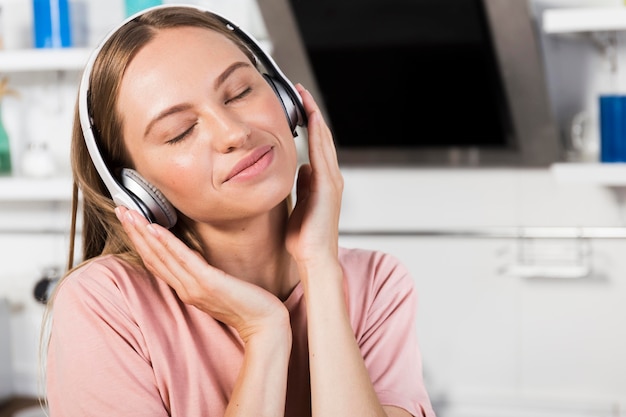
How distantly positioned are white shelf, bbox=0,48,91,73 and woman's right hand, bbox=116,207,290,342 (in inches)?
50.8

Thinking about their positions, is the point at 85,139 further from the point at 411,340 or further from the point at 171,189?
the point at 411,340

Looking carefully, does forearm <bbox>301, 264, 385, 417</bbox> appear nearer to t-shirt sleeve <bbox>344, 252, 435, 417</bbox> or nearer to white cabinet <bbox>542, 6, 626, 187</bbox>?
t-shirt sleeve <bbox>344, 252, 435, 417</bbox>

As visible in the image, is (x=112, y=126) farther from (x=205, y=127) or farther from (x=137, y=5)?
(x=137, y=5)

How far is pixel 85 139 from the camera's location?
1.04 metres

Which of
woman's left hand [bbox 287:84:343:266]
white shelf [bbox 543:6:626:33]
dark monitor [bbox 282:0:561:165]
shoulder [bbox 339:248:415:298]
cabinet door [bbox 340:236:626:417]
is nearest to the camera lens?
woman's left hand [bbox 287:84:343:266]

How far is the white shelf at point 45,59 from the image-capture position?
2.19m

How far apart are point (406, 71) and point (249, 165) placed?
1181 millimetres

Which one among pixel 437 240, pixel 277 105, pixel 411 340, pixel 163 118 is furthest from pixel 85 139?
pixel 437 240

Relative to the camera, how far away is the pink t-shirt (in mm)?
983

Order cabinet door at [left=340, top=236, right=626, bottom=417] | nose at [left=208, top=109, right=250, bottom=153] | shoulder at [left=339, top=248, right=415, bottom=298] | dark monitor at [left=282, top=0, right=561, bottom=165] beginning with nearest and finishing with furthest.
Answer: nose at [left=208, top=109, right=250, bottom=153] < shoulder at [left=339, top=248, right=415, bottom=298] < dark monitor at [left=282, top=0, right=561, bottom=165] < cabinet door at [left=340, top=236, right=626, bottom=417]

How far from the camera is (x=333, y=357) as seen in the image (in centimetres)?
101

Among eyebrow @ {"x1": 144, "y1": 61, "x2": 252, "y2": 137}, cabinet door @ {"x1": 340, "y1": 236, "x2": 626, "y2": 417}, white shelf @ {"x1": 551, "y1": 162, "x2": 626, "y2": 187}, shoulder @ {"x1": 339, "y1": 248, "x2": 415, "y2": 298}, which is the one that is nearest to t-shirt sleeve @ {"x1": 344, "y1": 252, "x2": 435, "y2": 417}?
shoulder @ {"x1": 339, "y1": 248, "x2": 415, "y2": 298}

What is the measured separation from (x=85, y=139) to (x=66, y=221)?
62.0 inches

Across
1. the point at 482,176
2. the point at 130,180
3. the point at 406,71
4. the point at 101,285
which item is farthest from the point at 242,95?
the point at 482,176
